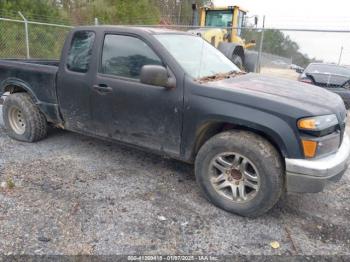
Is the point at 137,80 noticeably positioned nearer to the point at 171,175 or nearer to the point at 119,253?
the point at 171,175

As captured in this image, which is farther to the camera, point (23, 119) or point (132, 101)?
point (23, 119)

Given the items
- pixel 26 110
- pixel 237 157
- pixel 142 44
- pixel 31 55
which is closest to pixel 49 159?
pixel 26 110

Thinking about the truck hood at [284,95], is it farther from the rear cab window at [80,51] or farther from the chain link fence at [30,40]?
the chain link fence at [30,40]

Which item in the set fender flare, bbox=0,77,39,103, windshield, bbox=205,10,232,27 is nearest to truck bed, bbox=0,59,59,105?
fender flare, bbox=0,77,39,103

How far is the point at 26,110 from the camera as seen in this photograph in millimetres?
4824

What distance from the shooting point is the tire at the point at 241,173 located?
10.1ft

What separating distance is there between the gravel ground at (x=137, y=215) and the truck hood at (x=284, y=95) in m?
1.13

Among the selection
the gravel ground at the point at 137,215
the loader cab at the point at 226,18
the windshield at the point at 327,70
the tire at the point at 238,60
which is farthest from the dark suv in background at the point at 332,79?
the gravel ground at the point at 137,215

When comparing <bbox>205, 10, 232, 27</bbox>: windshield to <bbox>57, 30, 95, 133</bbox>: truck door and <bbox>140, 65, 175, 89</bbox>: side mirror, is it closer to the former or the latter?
<bbox>57, 30, 95, 133</bbox>: truck door

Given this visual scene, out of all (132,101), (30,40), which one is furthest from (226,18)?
(132,101)

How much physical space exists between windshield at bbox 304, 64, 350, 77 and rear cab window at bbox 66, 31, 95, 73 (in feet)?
22.2

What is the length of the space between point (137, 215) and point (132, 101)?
1.29m

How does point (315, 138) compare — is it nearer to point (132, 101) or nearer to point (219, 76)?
point (219, 76)

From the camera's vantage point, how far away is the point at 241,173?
10.8 feet
